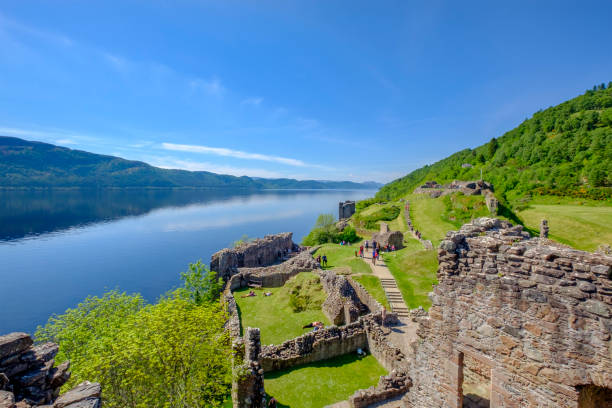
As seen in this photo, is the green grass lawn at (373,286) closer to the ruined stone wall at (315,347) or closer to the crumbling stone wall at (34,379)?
the ruined stone wall at (315,347)

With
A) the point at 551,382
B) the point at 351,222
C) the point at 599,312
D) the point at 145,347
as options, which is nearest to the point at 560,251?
the point at 599,312

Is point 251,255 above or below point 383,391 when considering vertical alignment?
above

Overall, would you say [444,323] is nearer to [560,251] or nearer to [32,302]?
[560,251]

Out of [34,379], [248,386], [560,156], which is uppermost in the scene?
[560,156]

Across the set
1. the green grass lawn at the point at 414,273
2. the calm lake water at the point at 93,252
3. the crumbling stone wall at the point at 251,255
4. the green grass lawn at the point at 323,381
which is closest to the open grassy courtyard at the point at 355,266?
the green grass lawn at the point at 414,273

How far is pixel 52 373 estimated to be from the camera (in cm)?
704

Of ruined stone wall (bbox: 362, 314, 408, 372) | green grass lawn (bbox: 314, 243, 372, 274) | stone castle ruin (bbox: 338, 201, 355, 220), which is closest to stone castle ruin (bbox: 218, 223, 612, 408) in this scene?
ruined stone wall (bbox: 362, 314, 408, 372)

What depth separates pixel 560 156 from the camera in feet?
272

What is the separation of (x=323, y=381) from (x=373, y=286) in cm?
1184

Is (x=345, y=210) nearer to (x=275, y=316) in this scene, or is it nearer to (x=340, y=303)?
(x=275, y=316)

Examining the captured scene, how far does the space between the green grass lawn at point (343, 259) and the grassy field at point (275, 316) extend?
18.8 ft

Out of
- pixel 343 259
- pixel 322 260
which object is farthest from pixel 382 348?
pixel 322 260

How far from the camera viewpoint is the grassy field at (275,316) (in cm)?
2000

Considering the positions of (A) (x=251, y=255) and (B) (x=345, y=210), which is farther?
(B) (x=345, y=210)
